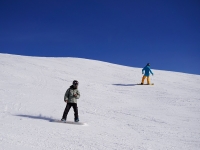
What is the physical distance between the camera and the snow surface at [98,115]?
5.98 metres

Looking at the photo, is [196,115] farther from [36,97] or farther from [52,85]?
[52,85]

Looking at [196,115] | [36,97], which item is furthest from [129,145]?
[36,97]

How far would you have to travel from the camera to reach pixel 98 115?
936cm

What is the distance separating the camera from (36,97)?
1139cm

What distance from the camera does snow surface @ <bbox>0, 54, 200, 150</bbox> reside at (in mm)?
5980

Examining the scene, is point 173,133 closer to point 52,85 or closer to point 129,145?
point 129,145

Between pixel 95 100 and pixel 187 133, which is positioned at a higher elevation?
pixel 95 100

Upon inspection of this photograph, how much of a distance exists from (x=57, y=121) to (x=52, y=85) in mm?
7162

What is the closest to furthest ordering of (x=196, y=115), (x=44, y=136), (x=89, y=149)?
(x=89, y=149) → (x=44, y=136) → (x=196, y=115)

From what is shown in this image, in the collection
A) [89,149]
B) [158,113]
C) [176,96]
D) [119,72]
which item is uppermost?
[119,72]

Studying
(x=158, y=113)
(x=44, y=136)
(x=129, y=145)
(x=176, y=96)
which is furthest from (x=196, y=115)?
(x=44, y=136)

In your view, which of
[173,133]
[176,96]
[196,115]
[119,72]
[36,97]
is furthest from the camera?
[119,72]

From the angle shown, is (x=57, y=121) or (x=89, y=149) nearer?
(x=89, y=149)

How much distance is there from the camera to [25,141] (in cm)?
552
